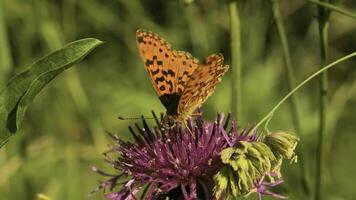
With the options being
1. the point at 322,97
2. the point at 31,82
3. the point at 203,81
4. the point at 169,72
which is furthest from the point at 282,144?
the point at 322,97

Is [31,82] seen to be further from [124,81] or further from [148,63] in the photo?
[124,81]

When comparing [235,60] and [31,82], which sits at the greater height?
[235,60]

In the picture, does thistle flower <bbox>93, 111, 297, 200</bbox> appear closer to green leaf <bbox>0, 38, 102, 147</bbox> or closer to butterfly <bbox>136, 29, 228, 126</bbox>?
butterfly <bbox>136, 29, 228, 126</bbox>

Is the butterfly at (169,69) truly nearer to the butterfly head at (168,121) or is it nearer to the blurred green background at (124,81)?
the butterfly head at (168,121)

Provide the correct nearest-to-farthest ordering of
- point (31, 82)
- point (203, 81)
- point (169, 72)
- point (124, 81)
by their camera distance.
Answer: point (31, 82) → point (203, 81) → point (169, 72) → point (124, 81)

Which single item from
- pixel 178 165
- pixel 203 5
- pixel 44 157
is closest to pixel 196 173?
pixel 178 165

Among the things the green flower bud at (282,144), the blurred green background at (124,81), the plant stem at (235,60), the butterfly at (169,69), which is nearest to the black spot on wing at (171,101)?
the butterfly at (169,69)

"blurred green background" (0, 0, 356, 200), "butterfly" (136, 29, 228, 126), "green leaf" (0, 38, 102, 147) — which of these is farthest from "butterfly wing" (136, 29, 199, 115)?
"blurred green background" (0, 0, 356, 200)
